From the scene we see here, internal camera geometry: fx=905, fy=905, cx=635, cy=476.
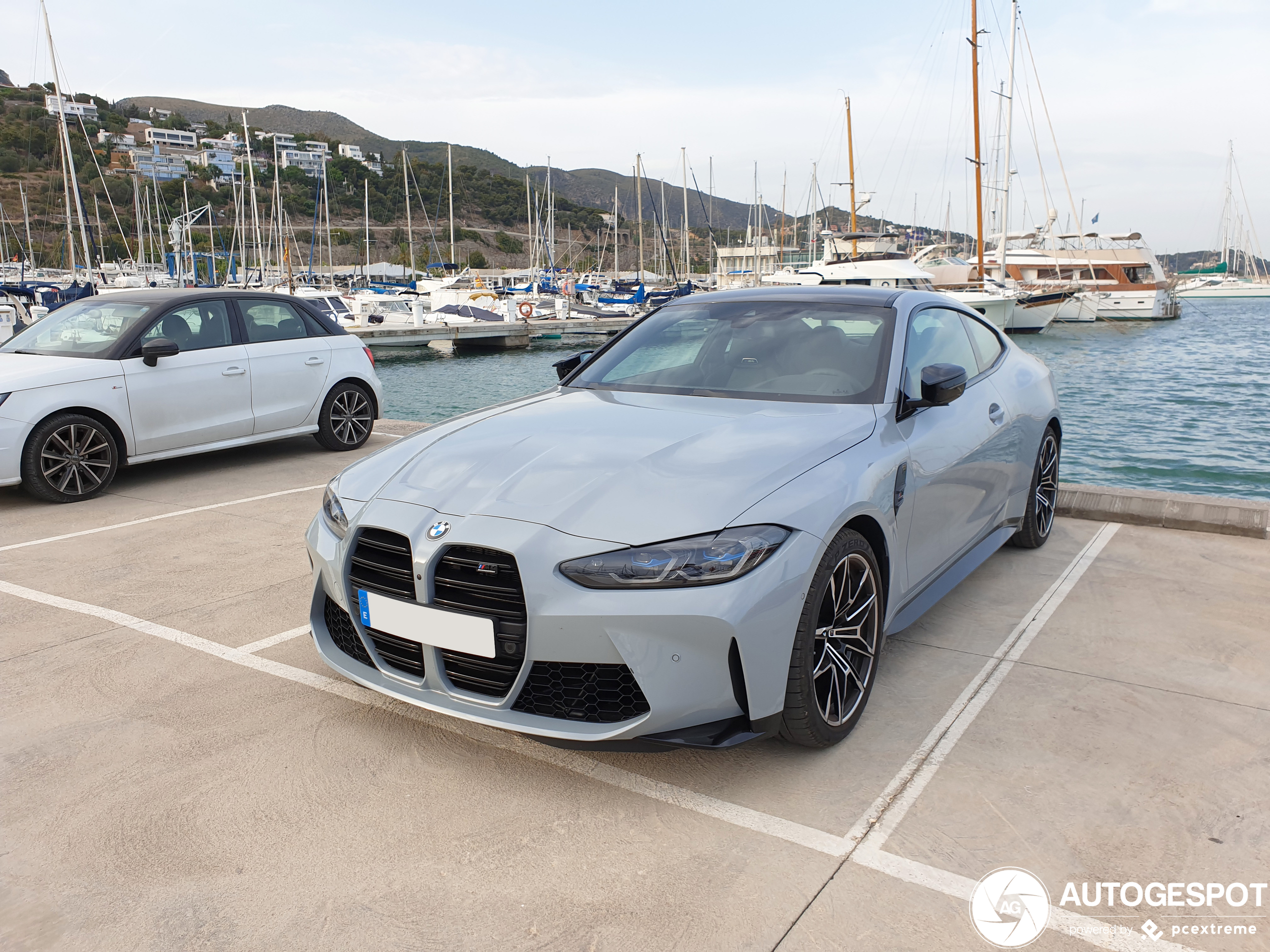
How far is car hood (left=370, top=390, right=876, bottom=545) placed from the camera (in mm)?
2594

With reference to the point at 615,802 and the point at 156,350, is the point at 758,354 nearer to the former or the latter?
the point at 615,802

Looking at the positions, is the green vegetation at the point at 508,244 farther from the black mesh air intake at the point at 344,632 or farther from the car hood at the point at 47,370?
the black mesh air intake at the point at 344,632

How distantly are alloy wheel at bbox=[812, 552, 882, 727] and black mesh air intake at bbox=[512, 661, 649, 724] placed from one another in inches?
23.0

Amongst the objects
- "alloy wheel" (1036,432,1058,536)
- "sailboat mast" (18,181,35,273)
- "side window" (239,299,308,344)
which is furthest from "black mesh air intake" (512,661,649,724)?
"sailboat mast" (18,181,35,273)

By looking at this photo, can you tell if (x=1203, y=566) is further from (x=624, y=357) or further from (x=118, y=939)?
(x=118, y=939)

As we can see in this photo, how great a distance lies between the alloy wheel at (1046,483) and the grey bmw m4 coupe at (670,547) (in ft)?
4.62

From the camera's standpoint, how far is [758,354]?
389 centimetres

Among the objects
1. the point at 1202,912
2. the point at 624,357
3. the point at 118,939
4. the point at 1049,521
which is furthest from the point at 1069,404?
the point at 118,939

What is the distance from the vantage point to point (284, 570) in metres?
4.84

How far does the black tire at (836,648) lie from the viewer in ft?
8.70

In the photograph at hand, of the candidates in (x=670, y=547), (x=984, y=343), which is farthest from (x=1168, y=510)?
(x=670, y=547)

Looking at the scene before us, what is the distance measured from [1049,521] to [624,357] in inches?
110

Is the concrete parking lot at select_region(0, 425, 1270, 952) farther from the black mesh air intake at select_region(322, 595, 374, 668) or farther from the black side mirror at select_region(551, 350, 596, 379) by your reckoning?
the black side mirror at select_region(551, 350, 596, 379)

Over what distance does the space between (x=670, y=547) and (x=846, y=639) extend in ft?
2.64
